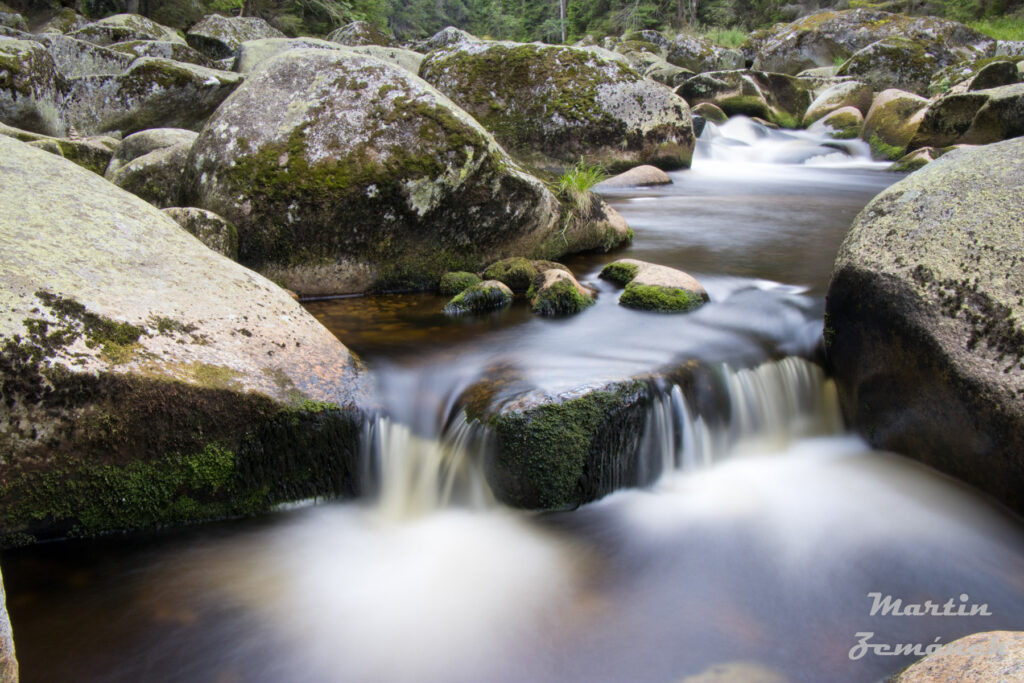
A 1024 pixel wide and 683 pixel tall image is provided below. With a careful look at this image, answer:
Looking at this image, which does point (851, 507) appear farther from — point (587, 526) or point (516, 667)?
point (516, 667)

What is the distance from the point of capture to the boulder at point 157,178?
5.69 m

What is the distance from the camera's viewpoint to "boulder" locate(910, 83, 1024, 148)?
10.6 meters

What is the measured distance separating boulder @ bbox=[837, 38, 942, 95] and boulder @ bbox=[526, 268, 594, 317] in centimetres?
1791

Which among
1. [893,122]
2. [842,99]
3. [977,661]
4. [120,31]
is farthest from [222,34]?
[977,661]

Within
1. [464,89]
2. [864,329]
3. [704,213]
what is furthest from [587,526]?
[464,89]

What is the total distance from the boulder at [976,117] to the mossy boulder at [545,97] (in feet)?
18.2

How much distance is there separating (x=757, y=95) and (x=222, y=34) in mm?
17603

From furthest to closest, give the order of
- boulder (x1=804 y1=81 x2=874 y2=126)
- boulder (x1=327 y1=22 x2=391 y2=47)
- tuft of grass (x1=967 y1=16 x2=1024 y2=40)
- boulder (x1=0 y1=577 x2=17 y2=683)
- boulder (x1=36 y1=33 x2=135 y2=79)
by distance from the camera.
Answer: boulder (x1=327 y1=22 x2=391 y2=47), tuft of grass (x1=967 y1=16 x2=1024 y2=40), boulder (x1=804 y1=81 x2=874 y2=126), boulder (x1=36 y1=33 x2=135 y2=79), boulder (x1=0 y1=577 x2=17 y2=683)

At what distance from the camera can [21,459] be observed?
2.66 metres

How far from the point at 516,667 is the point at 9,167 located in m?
3.56

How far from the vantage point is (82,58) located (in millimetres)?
10703

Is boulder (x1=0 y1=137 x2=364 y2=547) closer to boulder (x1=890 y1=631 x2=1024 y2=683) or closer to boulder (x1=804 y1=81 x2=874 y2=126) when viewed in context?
boulder (x1=890 y1=631 x2=1024 y2=683)

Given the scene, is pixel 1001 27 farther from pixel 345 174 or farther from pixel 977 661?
pixel 977 661

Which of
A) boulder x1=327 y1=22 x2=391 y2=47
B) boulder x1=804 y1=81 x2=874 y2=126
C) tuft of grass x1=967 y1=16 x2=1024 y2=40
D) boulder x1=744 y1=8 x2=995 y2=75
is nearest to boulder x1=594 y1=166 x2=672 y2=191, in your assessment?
boulder x1=804 y1=81 x2=874 y2=126
